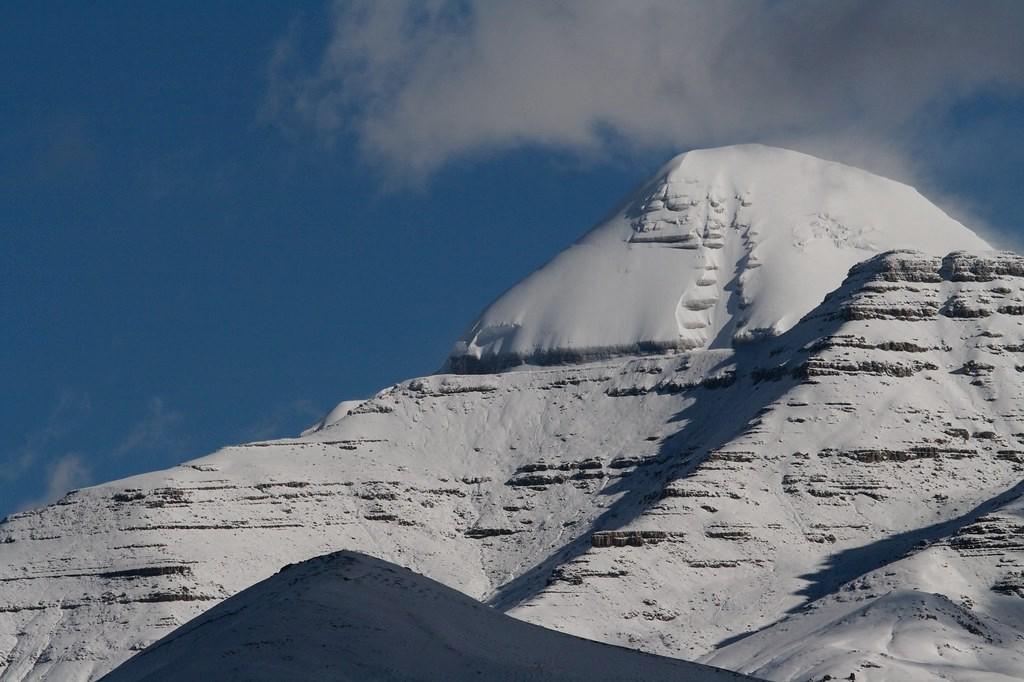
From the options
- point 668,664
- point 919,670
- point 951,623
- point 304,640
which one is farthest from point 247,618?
point 951,623

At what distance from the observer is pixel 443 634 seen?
8281 cm

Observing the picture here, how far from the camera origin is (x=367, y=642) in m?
79.9

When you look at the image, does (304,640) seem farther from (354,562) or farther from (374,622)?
(354,562)

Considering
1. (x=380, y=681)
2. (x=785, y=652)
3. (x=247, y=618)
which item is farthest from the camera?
(x=785, y=652)

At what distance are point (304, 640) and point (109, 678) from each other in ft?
32.2

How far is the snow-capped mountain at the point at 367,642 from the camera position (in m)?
78.0

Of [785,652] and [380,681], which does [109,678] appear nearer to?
[380,681]

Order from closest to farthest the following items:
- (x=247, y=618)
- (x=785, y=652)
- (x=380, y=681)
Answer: (x=380, y=681), (x=247, y=618), (x=785, y=652)

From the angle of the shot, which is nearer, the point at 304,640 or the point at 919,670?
the point at 304,640

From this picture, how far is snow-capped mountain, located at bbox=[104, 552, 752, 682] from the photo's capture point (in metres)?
78.0

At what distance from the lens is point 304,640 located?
7931 centimetres

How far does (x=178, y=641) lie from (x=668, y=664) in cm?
1687

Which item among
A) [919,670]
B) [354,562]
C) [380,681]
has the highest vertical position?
[919,670]

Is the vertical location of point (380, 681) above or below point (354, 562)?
below
